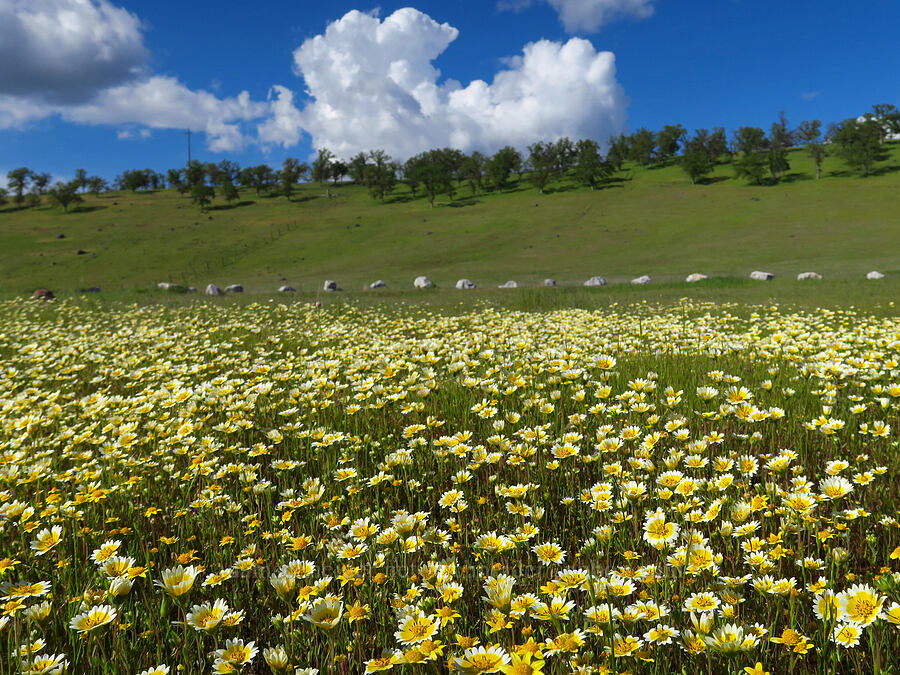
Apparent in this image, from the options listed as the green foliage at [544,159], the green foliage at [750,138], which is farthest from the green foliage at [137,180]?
the green foliage at [750,138]

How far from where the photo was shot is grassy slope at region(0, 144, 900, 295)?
3784 cm

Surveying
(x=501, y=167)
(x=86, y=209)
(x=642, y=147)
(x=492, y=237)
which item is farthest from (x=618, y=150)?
(x=86, y=209)

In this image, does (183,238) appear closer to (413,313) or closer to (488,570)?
(413,313)

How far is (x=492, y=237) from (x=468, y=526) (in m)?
57.3

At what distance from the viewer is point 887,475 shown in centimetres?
299

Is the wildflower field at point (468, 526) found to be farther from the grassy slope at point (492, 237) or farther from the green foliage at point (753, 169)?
the green foliage at point (753, 169)

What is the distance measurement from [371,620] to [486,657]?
0.77m

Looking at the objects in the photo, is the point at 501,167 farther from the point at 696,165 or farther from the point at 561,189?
the point at 696,165

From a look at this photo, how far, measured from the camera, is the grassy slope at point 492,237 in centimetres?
3784

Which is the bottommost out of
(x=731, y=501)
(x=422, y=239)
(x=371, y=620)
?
(x=371, y=620)

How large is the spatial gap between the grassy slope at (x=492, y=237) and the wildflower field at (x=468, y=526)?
18.5 m

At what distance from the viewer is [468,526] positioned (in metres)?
2.56

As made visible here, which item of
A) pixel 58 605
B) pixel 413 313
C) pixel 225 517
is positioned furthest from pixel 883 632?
pixel 413 313

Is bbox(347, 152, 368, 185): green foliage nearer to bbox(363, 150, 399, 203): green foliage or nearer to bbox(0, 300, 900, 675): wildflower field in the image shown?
bbox(363, 150, 399, 203): green foliage
